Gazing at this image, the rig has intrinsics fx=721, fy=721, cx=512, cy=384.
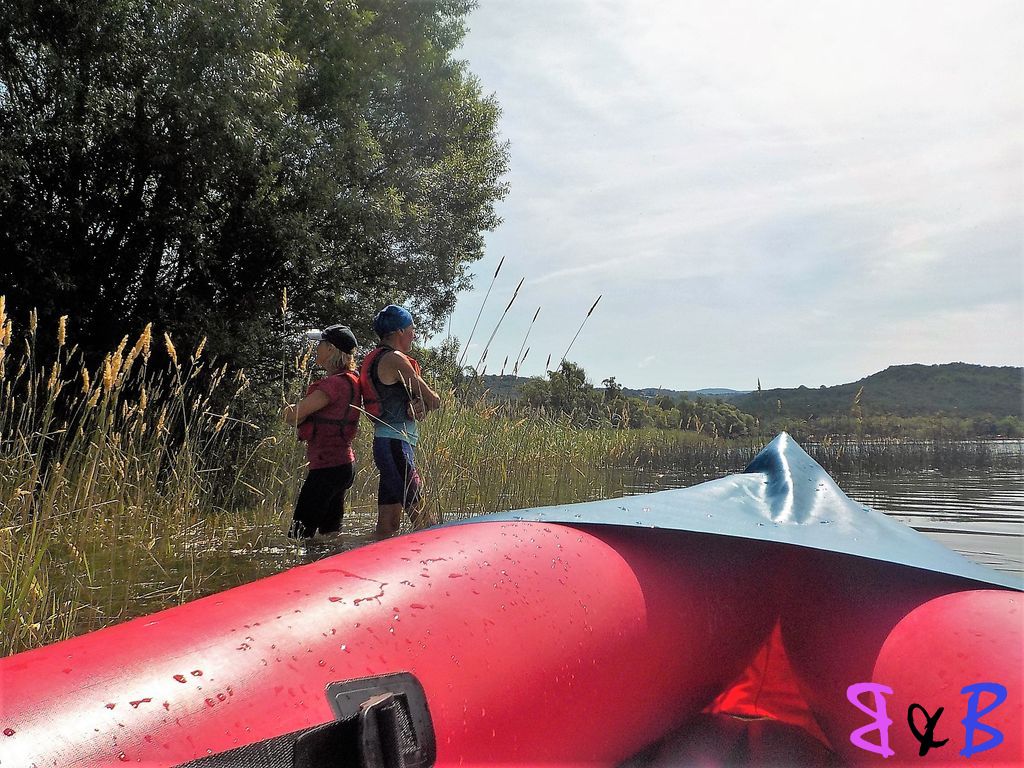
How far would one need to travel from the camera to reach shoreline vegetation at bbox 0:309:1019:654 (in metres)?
2.58

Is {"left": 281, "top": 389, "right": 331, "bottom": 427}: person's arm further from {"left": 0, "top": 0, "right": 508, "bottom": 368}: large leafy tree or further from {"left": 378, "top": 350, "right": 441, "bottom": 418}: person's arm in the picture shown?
{"left": 0, "top": 0, "right": 508, "bottom": 368}: large leafy tree

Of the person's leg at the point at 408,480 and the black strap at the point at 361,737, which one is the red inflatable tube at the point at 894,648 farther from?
the person's leg at the point at 408,480

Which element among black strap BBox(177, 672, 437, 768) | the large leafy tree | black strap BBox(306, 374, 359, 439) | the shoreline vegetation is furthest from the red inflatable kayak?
the large leafy tree

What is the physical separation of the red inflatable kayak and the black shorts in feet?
6.45

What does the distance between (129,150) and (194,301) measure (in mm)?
1714

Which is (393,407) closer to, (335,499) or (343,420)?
(343,420)

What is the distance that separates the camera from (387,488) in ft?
11.9

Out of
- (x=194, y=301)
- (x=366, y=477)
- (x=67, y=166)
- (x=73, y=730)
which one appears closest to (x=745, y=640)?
(x=73, y=730)

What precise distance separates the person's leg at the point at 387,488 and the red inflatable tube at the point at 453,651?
5.90ft

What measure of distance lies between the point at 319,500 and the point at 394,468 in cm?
48

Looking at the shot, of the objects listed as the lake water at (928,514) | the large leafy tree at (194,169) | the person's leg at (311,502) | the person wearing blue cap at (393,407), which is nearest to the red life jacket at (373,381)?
the person wearing blue cap at (393,407)

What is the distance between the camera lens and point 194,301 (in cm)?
830

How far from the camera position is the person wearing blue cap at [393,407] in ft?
11.8

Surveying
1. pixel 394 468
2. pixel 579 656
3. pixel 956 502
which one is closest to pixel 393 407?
pixel 394 468
